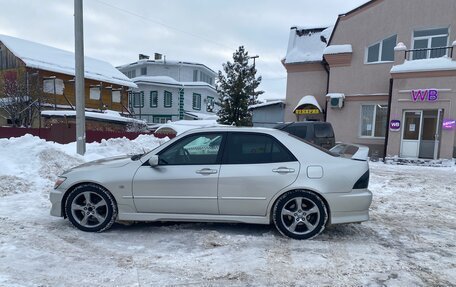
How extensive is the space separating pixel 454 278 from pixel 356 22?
18341 mm

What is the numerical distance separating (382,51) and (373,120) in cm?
384

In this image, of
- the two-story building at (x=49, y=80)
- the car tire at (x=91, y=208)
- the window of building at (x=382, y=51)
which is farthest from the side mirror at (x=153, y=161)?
the two-story building at (x=49, y=80)

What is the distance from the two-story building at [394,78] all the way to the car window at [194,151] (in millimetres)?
14261

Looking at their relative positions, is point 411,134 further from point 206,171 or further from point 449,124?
point 206,171

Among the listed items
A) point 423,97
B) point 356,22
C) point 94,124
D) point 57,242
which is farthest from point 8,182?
point 356,22

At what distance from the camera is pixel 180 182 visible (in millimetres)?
4645

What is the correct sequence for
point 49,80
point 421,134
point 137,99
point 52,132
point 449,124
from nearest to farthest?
point 52,132 < point 449,124 < point 421,134 < point 49,80 < point 137,99

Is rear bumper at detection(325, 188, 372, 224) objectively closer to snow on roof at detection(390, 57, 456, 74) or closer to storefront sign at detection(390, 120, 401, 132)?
storefront sign at detection(390, 120, 401, 132)

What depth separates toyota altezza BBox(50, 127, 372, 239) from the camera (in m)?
4.54

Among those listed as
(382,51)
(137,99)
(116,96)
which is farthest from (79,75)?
(137,99)

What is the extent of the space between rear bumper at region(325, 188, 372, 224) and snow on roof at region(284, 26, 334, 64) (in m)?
18.2

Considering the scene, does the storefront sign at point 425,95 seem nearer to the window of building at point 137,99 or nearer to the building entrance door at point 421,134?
the building entrance door at point 421,134

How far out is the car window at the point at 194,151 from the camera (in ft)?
15.7

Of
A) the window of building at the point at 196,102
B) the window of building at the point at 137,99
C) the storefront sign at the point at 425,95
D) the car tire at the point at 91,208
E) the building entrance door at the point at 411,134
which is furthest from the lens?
the window of building at the point at 196,102
